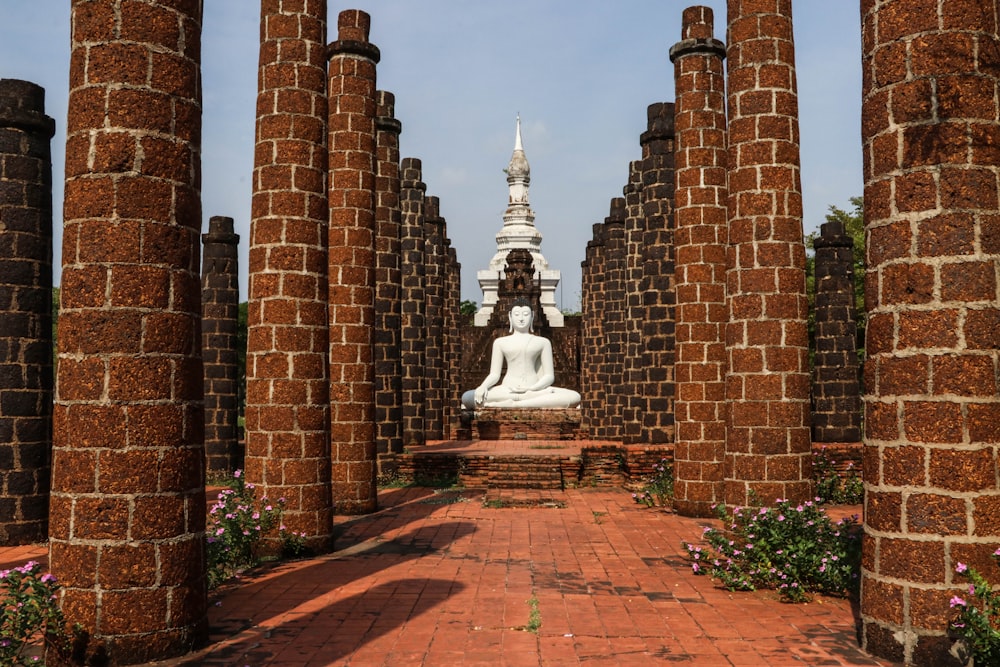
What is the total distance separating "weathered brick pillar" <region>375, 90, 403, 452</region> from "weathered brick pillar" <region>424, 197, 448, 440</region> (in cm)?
689

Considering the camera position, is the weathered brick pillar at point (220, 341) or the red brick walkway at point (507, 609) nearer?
the red brick walkway at point (507, 609)

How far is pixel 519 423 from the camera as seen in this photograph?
851 inches

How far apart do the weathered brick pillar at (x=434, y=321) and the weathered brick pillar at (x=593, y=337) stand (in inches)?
143

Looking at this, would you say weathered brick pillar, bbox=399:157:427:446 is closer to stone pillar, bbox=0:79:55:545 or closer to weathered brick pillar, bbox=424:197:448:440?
weathered brick pillar, bbox=424:197:448:440

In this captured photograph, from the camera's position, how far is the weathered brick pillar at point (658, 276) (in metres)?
13.9

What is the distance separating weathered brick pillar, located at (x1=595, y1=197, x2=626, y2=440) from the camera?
1972 centimetres

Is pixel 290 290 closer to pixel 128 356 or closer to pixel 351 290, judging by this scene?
pixel 351 290

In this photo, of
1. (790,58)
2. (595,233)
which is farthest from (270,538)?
(595,233)

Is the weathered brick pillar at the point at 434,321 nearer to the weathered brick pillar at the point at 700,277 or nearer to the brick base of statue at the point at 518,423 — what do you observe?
the brick base of statue at the point at 518,423

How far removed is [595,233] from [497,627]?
18.7 meters

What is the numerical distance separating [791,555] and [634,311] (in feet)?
32.4

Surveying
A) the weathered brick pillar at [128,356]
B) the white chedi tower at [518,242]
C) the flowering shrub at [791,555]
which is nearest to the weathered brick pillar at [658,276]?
the flowering shrub at [791,555]

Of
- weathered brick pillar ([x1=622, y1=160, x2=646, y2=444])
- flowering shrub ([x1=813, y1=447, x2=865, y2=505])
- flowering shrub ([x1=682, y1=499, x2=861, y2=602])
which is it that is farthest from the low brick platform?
flowering shrub ([x1=682, y1=499, x2=861, y2=602])

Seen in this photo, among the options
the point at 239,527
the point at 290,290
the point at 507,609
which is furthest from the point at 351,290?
the point at 507,609
